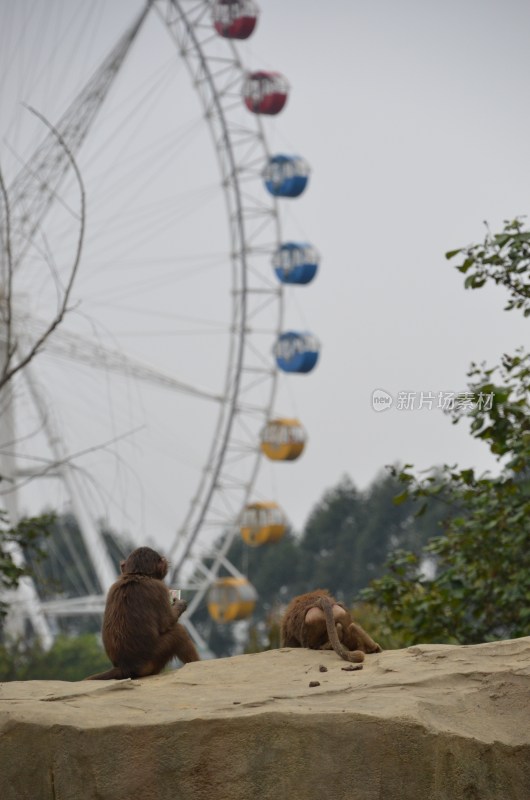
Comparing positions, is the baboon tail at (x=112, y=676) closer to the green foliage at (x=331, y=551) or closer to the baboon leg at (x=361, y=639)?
the baboon leg at (x=361, y=639)

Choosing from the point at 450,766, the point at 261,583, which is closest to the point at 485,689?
the point at 450,766

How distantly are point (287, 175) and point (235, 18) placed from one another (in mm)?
2690

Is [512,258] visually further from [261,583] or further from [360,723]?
[261,583]

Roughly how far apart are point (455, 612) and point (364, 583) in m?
36.5

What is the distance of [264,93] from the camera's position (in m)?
23.3

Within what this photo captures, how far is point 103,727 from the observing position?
553 centimetres

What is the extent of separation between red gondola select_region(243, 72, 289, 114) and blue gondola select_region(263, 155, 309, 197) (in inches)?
35.1

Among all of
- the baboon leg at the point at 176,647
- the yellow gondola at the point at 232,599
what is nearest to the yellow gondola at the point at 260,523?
the yellow gondola at the point at 232,599

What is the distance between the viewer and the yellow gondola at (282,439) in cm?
2380

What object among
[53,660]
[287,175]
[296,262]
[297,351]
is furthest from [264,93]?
[53,660]

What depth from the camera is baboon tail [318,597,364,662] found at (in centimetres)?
654

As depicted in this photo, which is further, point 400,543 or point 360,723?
point 400,543

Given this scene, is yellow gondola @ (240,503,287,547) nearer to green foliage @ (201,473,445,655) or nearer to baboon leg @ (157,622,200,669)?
baboon leg @ (157,622,200,669)

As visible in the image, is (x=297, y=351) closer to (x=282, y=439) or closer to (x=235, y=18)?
(x=282, y=439)
